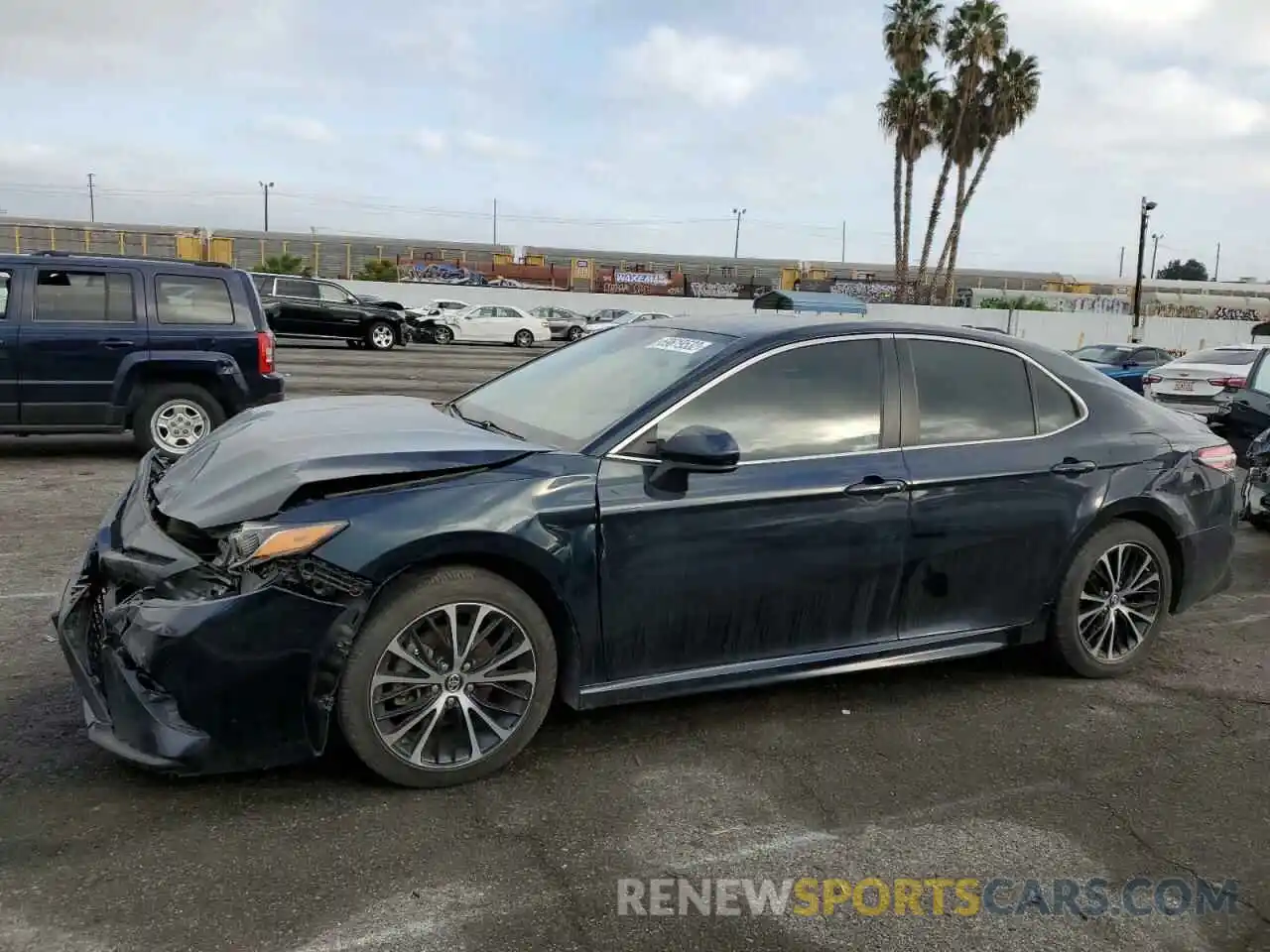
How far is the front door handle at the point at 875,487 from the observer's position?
4.19 meters

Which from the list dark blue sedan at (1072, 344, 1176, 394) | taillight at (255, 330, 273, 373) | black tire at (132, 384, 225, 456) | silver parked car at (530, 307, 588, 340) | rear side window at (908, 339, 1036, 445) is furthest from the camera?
silver parked car at (530, 307, 588, 340)

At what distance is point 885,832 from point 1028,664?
6.56 feet

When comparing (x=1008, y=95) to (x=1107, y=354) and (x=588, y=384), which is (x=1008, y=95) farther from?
(x=588, y=384)

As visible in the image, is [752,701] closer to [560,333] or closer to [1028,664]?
[1028,664]

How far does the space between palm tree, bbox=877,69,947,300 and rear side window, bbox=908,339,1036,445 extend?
43401mm

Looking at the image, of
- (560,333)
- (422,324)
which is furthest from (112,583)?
(560,333)

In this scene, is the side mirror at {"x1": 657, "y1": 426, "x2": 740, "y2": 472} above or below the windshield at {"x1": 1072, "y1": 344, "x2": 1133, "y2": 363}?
above

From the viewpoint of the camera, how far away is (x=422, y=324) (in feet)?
112

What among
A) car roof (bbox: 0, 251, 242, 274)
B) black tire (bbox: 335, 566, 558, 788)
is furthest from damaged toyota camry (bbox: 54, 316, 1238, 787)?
car roof (bbox: 0, 251, 242, 274)

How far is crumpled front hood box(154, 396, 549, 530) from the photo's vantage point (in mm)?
3512

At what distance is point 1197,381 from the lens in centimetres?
1577

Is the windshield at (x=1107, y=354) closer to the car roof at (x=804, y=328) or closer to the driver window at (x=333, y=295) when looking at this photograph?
the driver window at (x=333, y=295)

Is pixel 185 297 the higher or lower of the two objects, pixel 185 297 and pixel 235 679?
the higher

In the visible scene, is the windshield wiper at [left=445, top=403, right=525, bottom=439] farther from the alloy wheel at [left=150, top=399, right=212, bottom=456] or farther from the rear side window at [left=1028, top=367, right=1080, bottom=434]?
the alloy wheel at [left=150, top=399, right=212, bottom=456]
